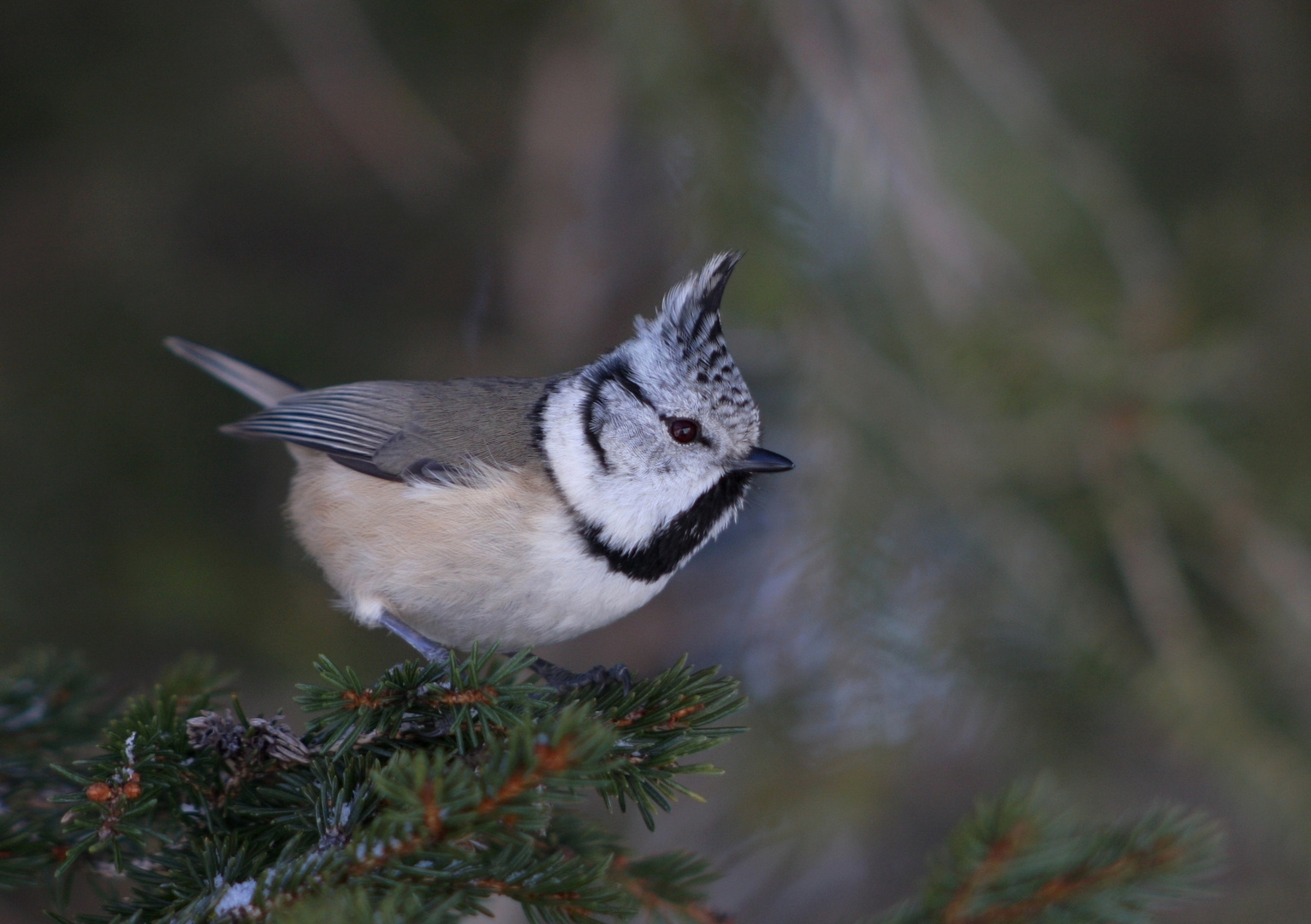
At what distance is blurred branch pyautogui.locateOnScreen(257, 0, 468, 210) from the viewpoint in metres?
2.50

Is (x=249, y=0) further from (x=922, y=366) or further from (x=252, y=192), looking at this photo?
(x=922, y=366)

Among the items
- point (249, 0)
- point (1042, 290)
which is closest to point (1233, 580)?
point (1042, 290)

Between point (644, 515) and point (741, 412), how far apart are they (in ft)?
0.88

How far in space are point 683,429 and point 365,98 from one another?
1593 millimetres

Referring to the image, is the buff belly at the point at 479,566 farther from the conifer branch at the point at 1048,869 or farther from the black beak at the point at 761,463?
the conifer branch at the point at 1048,869

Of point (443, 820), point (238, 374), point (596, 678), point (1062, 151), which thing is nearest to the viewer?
point (443, 820)

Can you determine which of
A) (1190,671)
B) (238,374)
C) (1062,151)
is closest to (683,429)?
(1062,151)

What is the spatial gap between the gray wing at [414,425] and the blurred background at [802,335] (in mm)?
492

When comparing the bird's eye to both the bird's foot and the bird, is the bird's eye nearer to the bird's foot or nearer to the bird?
the bird

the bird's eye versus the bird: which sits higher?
the bird's eye

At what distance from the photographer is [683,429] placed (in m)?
1.88

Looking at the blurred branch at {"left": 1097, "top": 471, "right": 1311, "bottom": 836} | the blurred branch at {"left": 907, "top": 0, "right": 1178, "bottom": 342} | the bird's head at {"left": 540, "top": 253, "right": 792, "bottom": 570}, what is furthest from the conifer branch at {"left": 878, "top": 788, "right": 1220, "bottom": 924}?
the blurred branch at {"left": 907, "top": 0, "right": 1178, "bottom": 342}

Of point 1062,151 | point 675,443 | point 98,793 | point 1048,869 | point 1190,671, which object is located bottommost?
point 98,793

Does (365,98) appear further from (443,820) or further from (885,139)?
(443,820)
